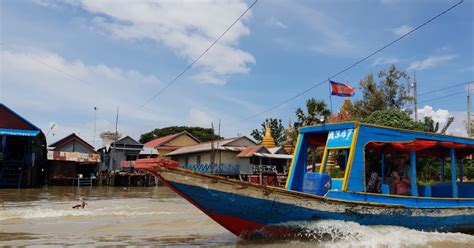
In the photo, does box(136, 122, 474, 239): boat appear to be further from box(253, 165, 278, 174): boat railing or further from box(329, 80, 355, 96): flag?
box(253, 165, 278, 174): boat railing

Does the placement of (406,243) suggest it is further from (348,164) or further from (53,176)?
(53,176)

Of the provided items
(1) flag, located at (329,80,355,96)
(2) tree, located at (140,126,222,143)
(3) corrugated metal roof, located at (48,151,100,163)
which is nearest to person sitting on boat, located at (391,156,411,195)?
(1) flag, located at (329,80,355,96)

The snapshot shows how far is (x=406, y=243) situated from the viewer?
21.9ft

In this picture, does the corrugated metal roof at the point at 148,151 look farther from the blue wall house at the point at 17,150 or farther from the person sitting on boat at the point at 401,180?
the person sitting on boat at the point at 401,180

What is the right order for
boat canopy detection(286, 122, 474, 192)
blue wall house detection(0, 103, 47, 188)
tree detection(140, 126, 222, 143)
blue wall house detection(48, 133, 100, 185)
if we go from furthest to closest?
tree detection(140, 126, 222, 143) → blue wall house detection(48, 133, 100, 185) → blue wall house detection(0, 103, 47, 188) → boat canopy detection(286, 122, 474, 192)

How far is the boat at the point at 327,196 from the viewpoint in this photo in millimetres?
6078

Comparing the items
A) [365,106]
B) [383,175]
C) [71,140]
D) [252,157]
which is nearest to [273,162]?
[252,157]

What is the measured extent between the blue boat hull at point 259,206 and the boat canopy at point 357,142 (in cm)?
50

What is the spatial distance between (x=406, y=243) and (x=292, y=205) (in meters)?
2.13

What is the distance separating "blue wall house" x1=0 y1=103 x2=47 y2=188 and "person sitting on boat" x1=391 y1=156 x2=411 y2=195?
2449 centimetres

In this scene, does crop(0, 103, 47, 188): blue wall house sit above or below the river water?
above

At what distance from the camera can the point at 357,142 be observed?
7059 millimetres

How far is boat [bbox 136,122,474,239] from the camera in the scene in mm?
6078

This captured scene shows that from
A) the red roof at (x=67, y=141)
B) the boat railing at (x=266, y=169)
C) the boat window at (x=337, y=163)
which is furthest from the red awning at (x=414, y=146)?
the red roof at (x=67, y=141)
